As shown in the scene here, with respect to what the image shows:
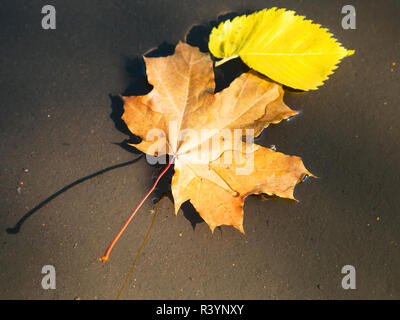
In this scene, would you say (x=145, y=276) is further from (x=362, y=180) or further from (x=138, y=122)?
(x=362, y=180)

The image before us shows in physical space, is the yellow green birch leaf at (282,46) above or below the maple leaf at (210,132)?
above

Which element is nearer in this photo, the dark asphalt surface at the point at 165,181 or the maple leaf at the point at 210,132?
the maple leaf at the point at 210,132

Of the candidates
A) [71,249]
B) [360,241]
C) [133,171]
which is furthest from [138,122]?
[360,241]

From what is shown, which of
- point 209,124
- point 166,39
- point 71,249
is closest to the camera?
point 209,124

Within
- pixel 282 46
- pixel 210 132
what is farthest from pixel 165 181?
pixel 282 46

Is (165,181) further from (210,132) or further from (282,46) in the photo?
(282,46)
